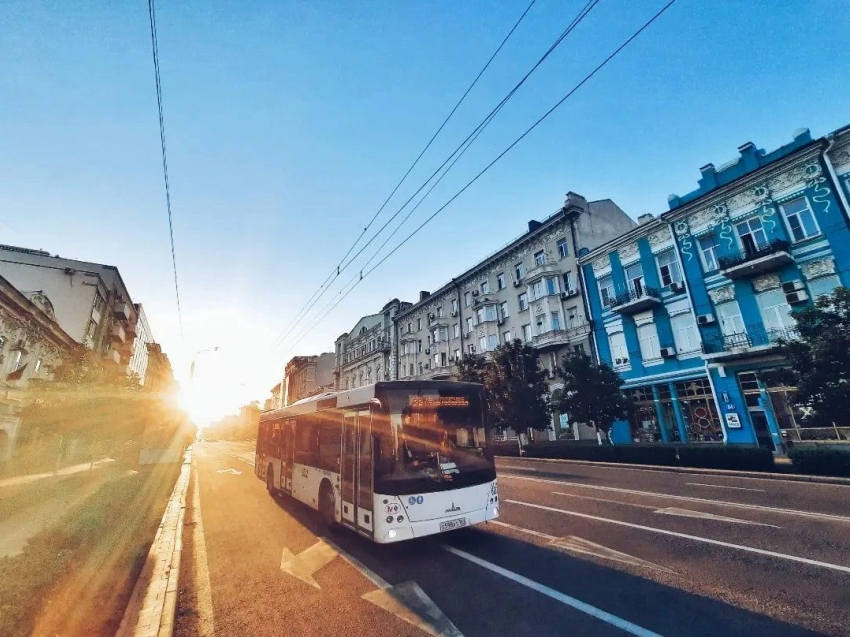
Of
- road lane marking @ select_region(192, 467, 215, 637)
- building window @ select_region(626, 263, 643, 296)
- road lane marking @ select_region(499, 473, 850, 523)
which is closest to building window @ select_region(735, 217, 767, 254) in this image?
building window @ select_region(626, 263, 643, 296)

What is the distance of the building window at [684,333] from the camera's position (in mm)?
22844

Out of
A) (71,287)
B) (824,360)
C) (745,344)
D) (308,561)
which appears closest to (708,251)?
(745,344)

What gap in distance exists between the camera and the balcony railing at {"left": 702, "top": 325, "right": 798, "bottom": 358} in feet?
63.2

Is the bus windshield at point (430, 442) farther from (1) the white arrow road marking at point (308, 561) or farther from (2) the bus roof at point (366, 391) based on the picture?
(1) the white arrow road marking at point (308, 561)

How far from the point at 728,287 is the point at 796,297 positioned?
117 inches

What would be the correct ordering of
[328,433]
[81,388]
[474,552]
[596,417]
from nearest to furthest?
[474,552] → [328,433] → [81,388] → [596,417]

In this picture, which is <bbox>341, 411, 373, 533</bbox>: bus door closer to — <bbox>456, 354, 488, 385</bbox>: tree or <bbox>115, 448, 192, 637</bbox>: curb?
<bbox>115, 448, 192, 637</bbox>: curb

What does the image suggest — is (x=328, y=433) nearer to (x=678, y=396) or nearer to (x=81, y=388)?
(x=81, y=388)

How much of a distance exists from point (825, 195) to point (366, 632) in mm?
26800

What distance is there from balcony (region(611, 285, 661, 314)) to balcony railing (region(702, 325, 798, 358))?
4.00 metres

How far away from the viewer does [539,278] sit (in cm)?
3195

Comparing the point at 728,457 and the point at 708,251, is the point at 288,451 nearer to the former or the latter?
the point at 728,457

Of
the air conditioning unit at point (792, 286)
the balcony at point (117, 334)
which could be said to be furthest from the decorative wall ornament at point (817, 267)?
the balcony at point (117, 334)

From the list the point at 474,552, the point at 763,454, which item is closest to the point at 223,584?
the point at 474,552
